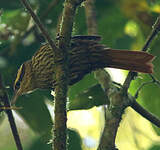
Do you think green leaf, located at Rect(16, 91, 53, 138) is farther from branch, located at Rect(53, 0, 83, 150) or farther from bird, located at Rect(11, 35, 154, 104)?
branch, located at Rect(53, 0, 83, 150)

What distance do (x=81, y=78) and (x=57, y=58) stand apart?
949 millimetres

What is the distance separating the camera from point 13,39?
3.45 m

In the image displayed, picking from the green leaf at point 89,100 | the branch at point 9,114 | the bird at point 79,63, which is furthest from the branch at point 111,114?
the branch at point 9,114

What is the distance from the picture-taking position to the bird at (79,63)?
2.99 metres

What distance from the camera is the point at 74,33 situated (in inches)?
127

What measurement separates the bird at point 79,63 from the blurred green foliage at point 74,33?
3.0 inches

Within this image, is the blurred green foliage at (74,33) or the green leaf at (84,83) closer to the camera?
the blurred green foliage at (74,33)

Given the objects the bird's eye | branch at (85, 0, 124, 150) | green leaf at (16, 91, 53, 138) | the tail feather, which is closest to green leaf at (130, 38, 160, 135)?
the tail feather

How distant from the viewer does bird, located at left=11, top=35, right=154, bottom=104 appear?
2990 mm

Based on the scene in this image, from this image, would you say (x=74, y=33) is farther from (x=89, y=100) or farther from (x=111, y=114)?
(x=111, y=114)

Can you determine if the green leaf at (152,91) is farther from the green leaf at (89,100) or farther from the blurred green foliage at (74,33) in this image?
the green leaf at (89,100)

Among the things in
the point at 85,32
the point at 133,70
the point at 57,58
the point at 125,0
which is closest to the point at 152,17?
the point at 125,0

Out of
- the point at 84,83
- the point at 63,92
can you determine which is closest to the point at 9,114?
the point at 63,92

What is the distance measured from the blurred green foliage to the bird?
75mm
